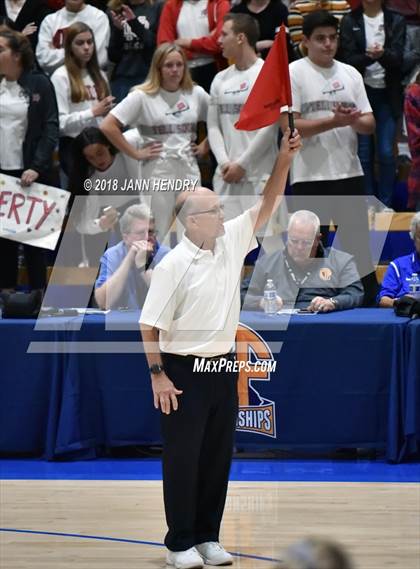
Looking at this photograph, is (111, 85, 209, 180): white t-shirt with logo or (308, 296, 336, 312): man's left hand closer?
(308, 296, 336, 312): man's left hand

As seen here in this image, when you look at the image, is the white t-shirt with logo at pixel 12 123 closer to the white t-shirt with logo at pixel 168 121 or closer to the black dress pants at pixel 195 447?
the white t-shirt with logo at pixel 168 121

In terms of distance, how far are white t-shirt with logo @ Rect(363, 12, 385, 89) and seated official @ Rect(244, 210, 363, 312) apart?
228 centimetres

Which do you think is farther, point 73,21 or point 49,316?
point 73,21

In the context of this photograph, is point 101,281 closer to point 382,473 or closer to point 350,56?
point 382,473

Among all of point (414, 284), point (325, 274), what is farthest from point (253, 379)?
point (414, 284)

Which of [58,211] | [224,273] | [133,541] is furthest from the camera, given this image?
[58,211]

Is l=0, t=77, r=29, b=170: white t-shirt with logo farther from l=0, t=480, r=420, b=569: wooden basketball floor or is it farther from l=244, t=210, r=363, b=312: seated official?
l=0, t=480, r=420, b=569: wooden basketball floor

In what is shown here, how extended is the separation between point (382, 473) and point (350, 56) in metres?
3.78

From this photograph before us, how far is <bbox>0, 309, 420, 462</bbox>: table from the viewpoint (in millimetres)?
6426

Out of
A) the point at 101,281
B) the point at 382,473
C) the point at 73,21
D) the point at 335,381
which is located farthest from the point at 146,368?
the point at 73,21

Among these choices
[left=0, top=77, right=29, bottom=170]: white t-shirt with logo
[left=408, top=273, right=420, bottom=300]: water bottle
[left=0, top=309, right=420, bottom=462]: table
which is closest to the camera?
[left=0, top=309, right=420, bottom=462]: table

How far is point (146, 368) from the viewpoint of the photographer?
21.7 ft

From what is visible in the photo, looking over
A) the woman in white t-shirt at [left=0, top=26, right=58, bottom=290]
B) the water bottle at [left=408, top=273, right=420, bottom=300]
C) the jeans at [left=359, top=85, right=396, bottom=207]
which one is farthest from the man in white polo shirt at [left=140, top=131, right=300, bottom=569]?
the jeans at [left=359, top=85, right=396, bottom=207]

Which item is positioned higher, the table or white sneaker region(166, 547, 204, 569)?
white sneaker region(166, 547, 204, 569)
